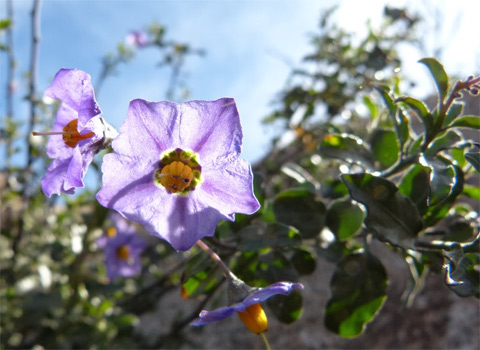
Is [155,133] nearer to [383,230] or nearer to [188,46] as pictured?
[383,230]

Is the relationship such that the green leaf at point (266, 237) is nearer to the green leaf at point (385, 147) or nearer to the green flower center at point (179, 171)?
the green flower center at point (179, 171)

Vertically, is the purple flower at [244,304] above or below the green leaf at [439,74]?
below

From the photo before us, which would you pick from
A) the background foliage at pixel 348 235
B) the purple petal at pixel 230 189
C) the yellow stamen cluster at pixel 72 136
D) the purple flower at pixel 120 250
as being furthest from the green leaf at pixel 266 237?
the purple flower at pixel 120 250

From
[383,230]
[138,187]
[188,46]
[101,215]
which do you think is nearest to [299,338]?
[101,215]

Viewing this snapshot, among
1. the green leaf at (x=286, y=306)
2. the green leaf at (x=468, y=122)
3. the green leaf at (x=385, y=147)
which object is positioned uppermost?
the green leaf at (x=468, y=122)

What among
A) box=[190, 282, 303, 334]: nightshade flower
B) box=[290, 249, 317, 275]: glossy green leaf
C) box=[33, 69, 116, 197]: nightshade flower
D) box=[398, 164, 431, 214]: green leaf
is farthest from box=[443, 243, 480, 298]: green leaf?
box=[33, 69, 116, 197]: nightshade flower

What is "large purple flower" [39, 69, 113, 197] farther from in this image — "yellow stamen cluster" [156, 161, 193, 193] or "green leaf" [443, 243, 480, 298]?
"green leaf" [443, 243, 480, 298]

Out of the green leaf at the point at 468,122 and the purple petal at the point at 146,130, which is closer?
the purple petal at the point at 146,130

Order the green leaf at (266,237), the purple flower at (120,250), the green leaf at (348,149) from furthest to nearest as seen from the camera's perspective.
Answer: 1. the purple flower at (120,250)
2. the green leaf at (348,149)
3. the green leaf at (266,237)
